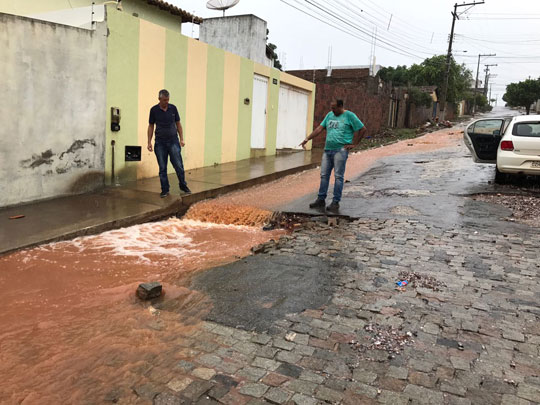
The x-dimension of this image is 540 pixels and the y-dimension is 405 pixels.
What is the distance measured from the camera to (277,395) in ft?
8.57

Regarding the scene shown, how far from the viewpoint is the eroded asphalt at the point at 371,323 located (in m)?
2.68

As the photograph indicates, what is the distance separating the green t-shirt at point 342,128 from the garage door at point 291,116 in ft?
27.7

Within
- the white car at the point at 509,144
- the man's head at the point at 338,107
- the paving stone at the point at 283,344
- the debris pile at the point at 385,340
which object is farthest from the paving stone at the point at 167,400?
the white car at the point at 509,144

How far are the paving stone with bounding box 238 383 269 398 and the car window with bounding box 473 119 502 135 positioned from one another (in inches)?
358

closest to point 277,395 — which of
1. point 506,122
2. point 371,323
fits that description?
point 371,323

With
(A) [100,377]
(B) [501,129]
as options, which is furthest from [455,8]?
(A) [100,377]

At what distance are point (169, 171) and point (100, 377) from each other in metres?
7.66

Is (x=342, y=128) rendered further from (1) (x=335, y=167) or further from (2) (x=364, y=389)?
(2) (x=364, y=389)

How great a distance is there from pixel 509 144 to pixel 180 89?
22.9ft

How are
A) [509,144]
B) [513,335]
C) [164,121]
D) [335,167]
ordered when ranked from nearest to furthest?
1. [513,335]
2. [335,167]
3. [164,121]
4. [509,144]

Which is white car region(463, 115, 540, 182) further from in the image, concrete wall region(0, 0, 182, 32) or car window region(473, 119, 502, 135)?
concrete wall region(0, 0, 182, 32)


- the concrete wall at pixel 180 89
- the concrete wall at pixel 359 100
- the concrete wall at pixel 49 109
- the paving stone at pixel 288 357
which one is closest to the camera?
the paving stone at pixel 288 357

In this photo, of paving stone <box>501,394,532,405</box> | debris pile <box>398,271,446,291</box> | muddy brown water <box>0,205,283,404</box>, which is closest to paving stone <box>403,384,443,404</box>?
paving stone <box>501,394,532,405</box>

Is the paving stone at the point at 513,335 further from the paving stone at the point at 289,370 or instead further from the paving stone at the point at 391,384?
the paving stone at the point at 289,370
